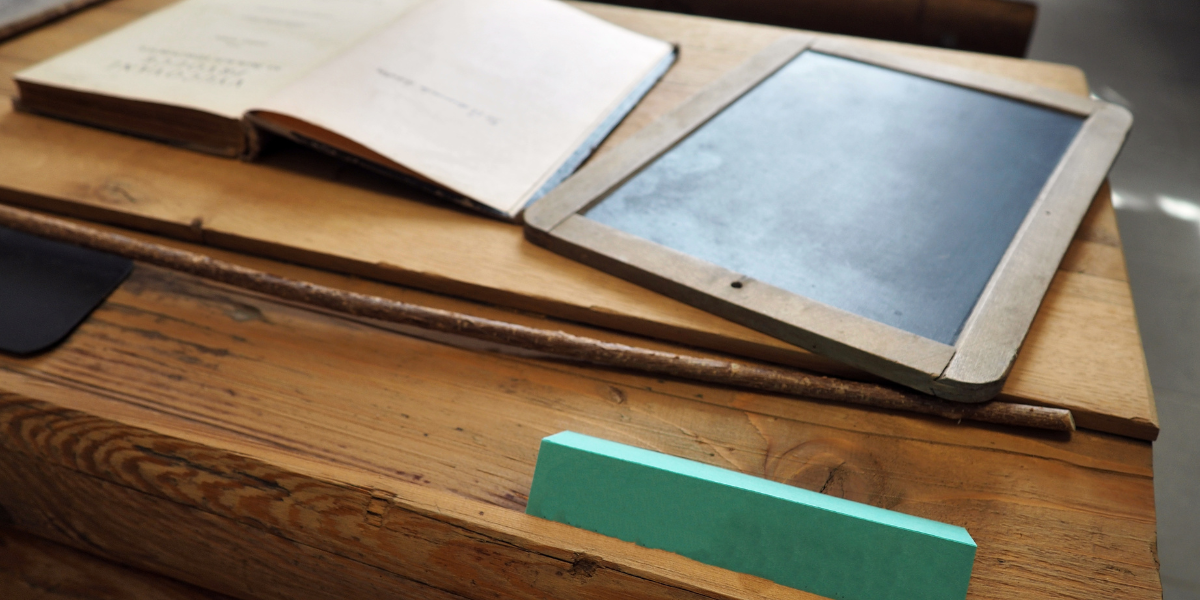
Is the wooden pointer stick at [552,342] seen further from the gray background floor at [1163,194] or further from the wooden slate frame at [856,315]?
the gray background floor at [1163,194]

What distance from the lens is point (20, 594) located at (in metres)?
0.75

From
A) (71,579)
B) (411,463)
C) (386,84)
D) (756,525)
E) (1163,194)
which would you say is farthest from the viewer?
(1163,194)

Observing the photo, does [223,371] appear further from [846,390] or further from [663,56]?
[663,56]

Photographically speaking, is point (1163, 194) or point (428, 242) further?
point (1163, 194)

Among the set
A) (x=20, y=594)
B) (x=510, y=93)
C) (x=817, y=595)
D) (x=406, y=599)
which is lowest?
(x=20, y=594)

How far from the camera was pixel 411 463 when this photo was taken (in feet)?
2.06

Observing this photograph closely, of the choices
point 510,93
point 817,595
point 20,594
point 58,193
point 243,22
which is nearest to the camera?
point 817,595

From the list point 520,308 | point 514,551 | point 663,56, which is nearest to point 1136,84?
point 663,56

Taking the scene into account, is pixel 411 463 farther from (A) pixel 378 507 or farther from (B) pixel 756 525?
(B) pixel 756 525

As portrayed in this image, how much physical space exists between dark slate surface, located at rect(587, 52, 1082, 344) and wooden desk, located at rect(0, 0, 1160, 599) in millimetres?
80

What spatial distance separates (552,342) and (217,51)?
0.66 meters

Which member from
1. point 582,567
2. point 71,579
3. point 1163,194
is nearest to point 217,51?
point 71,579

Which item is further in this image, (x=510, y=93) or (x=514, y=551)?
(x=510, y=93)

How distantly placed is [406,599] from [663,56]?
0.82 m
